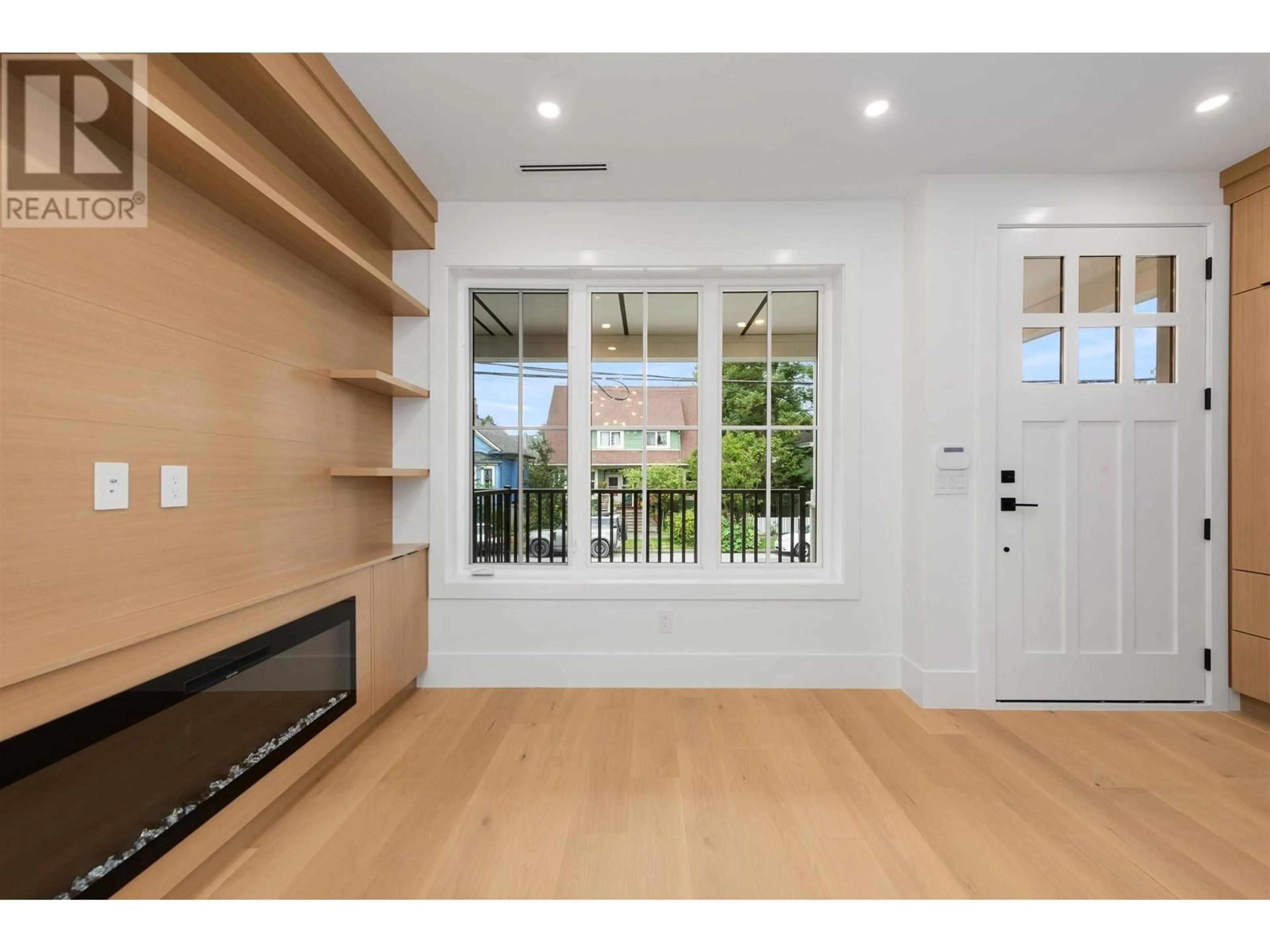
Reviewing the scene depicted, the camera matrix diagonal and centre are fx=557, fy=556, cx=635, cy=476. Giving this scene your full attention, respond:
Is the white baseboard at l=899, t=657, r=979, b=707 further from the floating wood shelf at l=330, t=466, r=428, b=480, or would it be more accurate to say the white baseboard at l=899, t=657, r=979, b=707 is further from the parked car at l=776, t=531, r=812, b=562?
the floating wood shelf at l=330, t=466, r=428, b=480

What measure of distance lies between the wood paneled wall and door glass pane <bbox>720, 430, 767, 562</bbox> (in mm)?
1988

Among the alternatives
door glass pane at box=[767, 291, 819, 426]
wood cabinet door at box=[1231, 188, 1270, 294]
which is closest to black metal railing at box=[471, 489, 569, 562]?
door glass pane at box=[767, 291, 819, 426]

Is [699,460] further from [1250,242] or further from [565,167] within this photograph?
[1250,242]

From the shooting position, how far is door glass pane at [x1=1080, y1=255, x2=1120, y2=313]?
2.78 metres

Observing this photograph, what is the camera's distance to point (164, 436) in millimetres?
1553

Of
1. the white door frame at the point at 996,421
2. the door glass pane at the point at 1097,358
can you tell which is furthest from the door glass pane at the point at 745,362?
the door glass pane at the point at 1097,358

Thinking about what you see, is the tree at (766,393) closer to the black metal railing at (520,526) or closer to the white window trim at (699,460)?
the white window trim at (699,460)

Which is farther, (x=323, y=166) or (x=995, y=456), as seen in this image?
(x=995, y=456)

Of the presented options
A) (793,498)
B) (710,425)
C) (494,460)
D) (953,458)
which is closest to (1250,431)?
(953,458)

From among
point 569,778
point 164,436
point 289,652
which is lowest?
point 569,778

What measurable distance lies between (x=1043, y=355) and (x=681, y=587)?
2.16 metres

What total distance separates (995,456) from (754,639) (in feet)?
5.01
